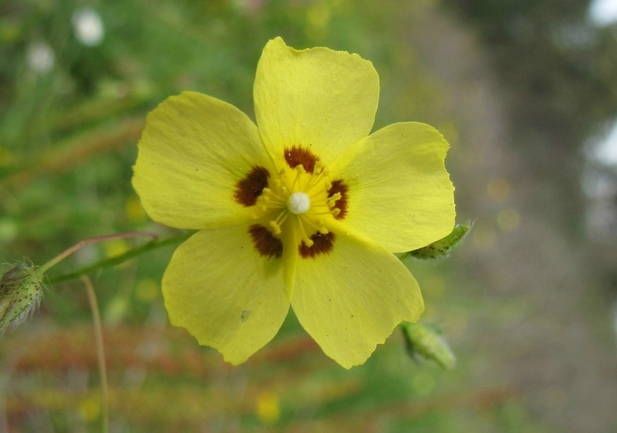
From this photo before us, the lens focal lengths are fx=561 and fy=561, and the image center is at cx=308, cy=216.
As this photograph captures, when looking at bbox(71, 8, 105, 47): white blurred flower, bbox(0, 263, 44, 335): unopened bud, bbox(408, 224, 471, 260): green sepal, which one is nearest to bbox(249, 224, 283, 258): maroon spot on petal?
bbox(408, 224, 471, 260): green sepal

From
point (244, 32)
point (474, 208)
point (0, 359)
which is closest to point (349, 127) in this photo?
point (0, 359)

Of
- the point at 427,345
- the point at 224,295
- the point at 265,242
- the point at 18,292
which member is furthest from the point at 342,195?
the point at 18,292

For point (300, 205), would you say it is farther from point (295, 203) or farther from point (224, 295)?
point (224, 295)

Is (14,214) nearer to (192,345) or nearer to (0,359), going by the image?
(0,359)

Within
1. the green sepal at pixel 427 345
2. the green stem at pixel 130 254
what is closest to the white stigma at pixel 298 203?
the green stem at pixel 130 254

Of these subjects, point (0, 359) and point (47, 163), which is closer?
point (47, 163)

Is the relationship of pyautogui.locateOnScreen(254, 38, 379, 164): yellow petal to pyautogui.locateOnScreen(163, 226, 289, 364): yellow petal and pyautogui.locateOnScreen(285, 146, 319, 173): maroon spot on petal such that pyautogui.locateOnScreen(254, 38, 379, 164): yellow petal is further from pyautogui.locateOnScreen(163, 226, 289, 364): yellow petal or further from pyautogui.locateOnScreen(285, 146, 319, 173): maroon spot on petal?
pyautogui.locateOnScreen(163, 226, 289, 364): yellow petal

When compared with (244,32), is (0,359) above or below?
below
